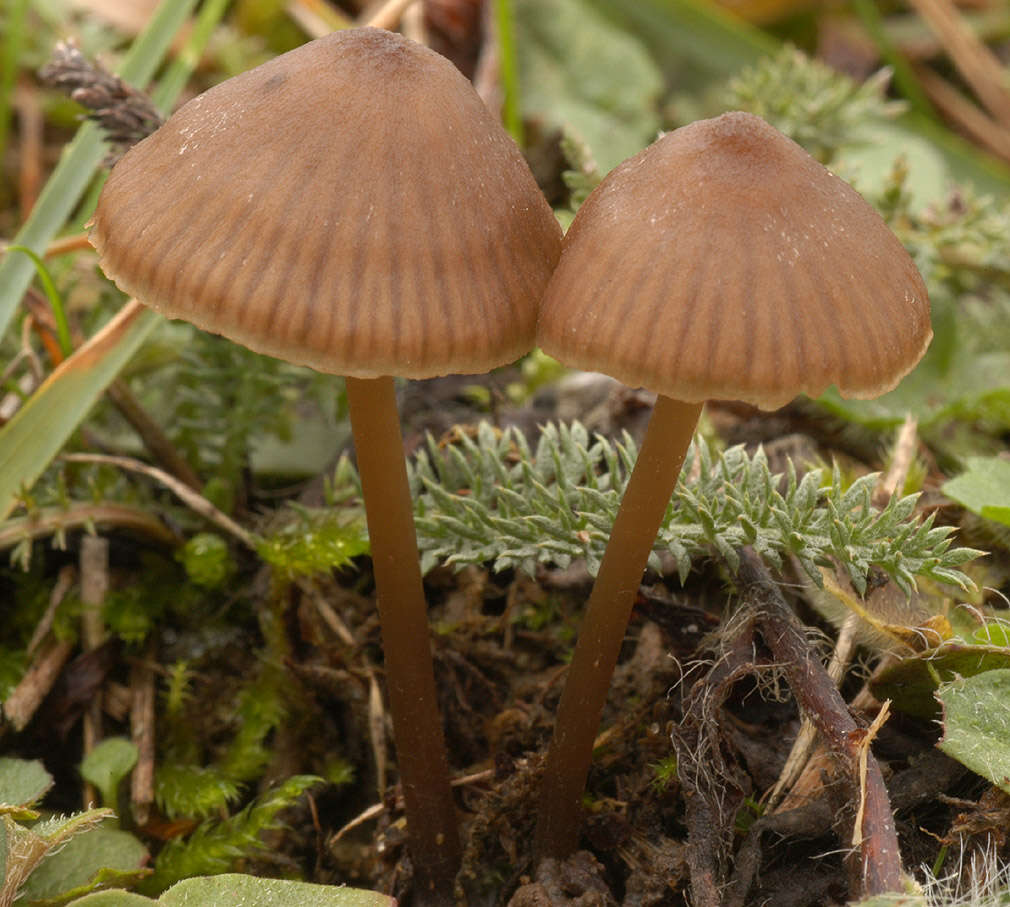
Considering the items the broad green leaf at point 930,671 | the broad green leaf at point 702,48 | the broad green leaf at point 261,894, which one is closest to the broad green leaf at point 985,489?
the broad green leaf at point 930,671

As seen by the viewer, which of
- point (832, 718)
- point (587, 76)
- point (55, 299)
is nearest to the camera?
point (832, 718)

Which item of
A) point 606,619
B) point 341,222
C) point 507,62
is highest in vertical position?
point 507,62

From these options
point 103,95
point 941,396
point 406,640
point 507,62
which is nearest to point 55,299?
point 103,95

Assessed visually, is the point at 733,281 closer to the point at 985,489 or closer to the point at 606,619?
the point at 606,619

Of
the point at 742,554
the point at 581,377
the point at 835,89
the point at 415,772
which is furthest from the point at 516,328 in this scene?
the point at 835,89

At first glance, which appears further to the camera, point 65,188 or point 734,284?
A: point 65,188

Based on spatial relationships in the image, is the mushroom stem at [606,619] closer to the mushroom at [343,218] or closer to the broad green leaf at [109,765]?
the mushroom at [343,218]

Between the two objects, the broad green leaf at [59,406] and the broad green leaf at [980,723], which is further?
the broad green leaf at [59,406]
